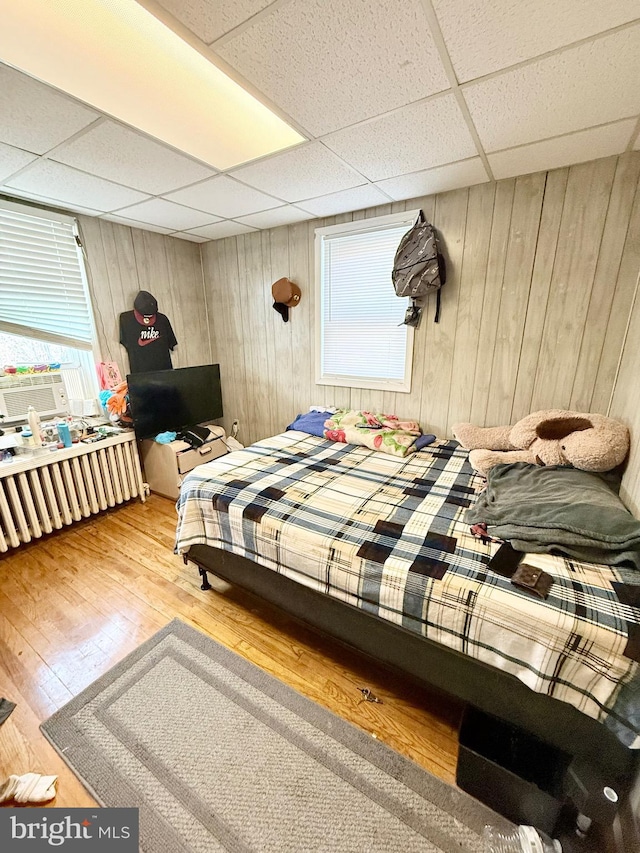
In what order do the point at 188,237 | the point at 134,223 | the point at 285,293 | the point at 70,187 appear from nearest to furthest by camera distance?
1. the point at 70,187
2. the point at 134,223
3. the point at 285,293
4. the point at 188,237

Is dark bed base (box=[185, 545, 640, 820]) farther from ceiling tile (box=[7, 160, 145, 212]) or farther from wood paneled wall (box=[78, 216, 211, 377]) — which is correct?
wood paneled wall (box=[78, 216, 211, 377])

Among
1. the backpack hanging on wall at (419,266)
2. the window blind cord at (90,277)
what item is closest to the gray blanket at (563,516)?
the backpack hanging on wall at (419,266)

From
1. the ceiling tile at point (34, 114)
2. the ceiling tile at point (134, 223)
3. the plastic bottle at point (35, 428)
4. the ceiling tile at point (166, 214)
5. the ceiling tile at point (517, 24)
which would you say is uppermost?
the ceiling tile at point (134, 223)

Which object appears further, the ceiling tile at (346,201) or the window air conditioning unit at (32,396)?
the window air conditioning unit at (32,396)

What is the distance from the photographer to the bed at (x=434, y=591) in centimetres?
93

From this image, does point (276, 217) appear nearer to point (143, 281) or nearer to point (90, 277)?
point (143, 281)

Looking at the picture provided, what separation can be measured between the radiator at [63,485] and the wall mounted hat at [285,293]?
176 cm

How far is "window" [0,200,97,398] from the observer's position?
7.60 ft

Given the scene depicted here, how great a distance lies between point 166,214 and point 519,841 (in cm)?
373

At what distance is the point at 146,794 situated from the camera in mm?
1102

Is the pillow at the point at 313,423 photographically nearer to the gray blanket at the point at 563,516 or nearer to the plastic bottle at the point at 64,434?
the gray blanket at the point at 563,516

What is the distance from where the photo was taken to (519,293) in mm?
2139

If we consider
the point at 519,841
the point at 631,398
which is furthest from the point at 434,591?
the point at 631,398

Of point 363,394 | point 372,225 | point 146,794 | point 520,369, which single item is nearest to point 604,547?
point 520,369
